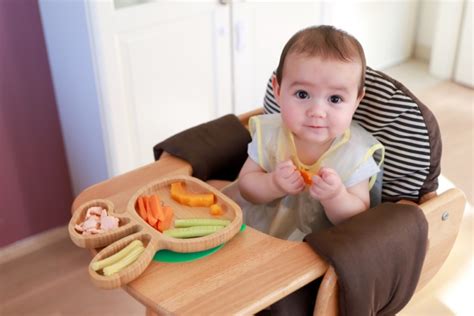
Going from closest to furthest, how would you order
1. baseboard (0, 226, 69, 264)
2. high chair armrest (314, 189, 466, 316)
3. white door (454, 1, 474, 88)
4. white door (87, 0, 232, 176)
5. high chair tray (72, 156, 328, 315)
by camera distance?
high chair tray (72, 156, 328, 315), high chair armrest (314, 189, 466, 316), white door (87, 0, 232, 176), baseboard (0, 226, 69, 264), white door (454, 1, 474, 88)

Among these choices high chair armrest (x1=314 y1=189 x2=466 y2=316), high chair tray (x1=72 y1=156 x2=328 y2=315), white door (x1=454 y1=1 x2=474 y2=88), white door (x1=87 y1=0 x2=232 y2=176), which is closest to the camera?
high chair tray (x1=72 y1=156 x2=328 y2=315)

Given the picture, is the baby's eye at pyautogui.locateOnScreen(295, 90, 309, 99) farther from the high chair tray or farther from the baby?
the high chair tray

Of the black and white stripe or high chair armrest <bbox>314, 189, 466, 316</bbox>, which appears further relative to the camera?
the black and white stripe

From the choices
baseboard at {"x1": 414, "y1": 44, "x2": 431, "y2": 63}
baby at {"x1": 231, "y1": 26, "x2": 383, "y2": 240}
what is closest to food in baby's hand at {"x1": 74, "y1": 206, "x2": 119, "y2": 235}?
A: baby at {"x1": 231, "y1": 26, "x2": 383, "y2": 240}

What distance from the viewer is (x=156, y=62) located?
1735 mm

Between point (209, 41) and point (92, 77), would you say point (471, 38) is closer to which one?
point (209, 41)

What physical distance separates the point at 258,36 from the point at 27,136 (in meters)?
0.73

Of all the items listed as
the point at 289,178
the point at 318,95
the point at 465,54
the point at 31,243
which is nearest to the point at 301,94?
the point at 318,95

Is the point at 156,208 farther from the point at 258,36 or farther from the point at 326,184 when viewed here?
the point at 258,36

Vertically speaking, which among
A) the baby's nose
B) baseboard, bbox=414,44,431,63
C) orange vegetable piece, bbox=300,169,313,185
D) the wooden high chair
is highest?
the baby's nose

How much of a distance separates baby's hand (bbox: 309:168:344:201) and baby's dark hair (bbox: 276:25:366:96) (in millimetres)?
163

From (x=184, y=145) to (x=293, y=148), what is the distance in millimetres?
214

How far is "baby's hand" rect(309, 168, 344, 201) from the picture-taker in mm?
1000

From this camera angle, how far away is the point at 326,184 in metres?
1.00
